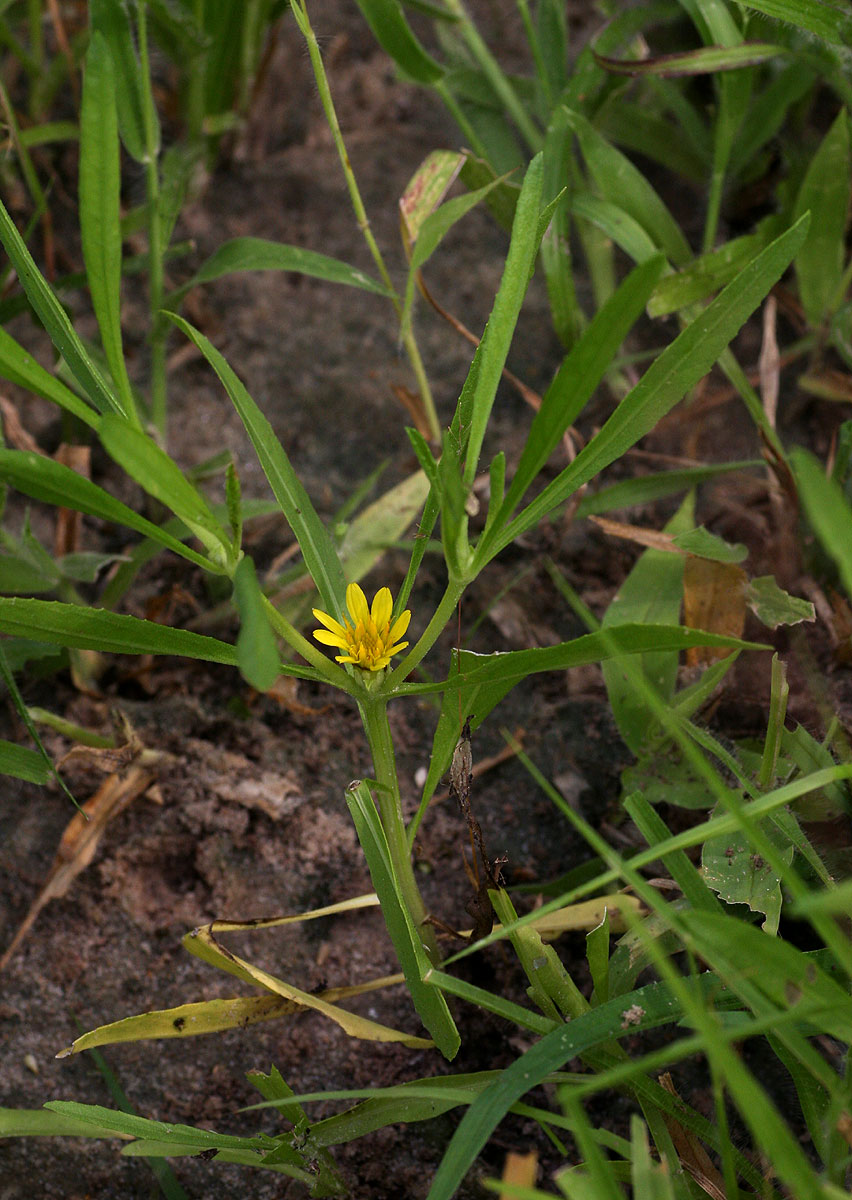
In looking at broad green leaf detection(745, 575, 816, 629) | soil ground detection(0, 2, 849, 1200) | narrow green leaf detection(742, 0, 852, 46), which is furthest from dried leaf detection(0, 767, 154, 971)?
narrow green leaf detection(742, 0, 852, 46)

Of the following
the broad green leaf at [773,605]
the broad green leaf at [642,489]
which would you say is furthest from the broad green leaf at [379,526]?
the broad green leaf at [773,605]

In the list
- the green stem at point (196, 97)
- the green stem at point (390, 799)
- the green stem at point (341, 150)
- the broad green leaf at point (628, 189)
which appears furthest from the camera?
the green stem at point (196, 97)

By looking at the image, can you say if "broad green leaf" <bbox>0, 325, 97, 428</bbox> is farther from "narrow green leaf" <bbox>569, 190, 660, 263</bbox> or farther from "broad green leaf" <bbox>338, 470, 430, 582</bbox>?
"narrow green leaf" <bbox>569, 190, 660, 263</bbox>

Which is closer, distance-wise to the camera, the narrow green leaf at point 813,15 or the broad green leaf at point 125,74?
the narrow green leaf at point 813,15

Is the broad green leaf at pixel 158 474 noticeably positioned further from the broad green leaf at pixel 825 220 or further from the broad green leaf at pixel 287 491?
the broad green leaf at pixel 825 220

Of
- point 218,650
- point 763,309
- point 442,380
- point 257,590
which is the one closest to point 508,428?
point 442,380

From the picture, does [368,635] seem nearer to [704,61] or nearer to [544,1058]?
[544,1058]

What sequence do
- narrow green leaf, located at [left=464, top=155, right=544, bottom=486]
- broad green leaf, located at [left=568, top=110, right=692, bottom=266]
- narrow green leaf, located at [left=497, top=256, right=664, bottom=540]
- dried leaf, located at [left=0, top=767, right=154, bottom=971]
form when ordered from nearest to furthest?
1. narrow green leaf, located at [left=497, top=256, right=664, bottom=540]
2. narrow green leaf, located at [left=464, top=155, right=544, bottom=486]
3. dried leaf, located at [left=0, top=767, right=154, bottom=971]
4. broad green leaf, located at [left=568, top=110, right=692, bottom=266]
